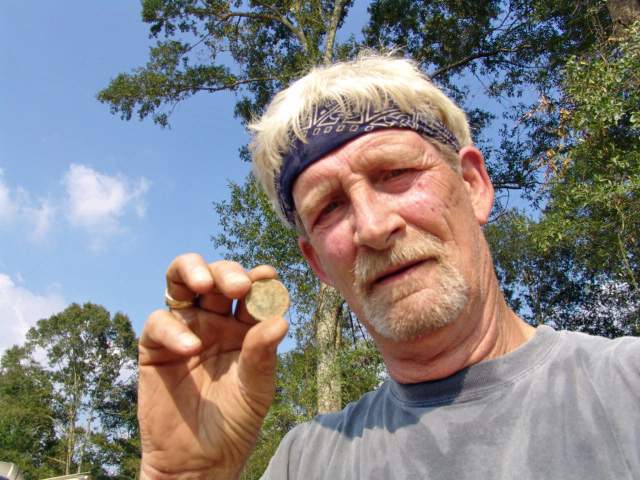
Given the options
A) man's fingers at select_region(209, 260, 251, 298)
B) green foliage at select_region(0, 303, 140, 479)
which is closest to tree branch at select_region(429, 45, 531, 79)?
man's fingers at select_region(209, 260, 251, 298)

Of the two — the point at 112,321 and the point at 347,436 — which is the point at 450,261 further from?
the point at 112,321

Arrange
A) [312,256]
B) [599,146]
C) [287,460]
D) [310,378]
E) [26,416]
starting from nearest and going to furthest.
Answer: [287,460]
[312,256]
[599,146]
[310,378]
[26,416]

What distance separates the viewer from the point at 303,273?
1335 cm

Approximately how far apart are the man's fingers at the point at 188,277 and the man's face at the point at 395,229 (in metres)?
0.51

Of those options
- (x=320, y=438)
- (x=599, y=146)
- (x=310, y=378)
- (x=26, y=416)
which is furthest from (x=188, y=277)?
(x=26, y=416)

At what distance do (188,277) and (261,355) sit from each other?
1.09 ft

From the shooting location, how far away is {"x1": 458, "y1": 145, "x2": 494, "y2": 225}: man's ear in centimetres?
205

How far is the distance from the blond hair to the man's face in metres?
0.15

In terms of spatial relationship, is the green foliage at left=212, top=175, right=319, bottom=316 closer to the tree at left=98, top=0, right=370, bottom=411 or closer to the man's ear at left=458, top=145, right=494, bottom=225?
the tree at left=98, top=0, right=370, bottom=411

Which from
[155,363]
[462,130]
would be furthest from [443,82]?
[155,363]

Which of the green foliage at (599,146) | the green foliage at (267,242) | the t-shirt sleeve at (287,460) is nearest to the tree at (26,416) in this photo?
the green foliage at (267,242)

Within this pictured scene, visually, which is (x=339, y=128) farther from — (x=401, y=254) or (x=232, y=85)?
(x=232, y=85)

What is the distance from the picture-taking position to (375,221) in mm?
1757

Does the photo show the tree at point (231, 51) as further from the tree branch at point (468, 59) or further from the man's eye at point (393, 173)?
the man's eye at point (393, 173)
